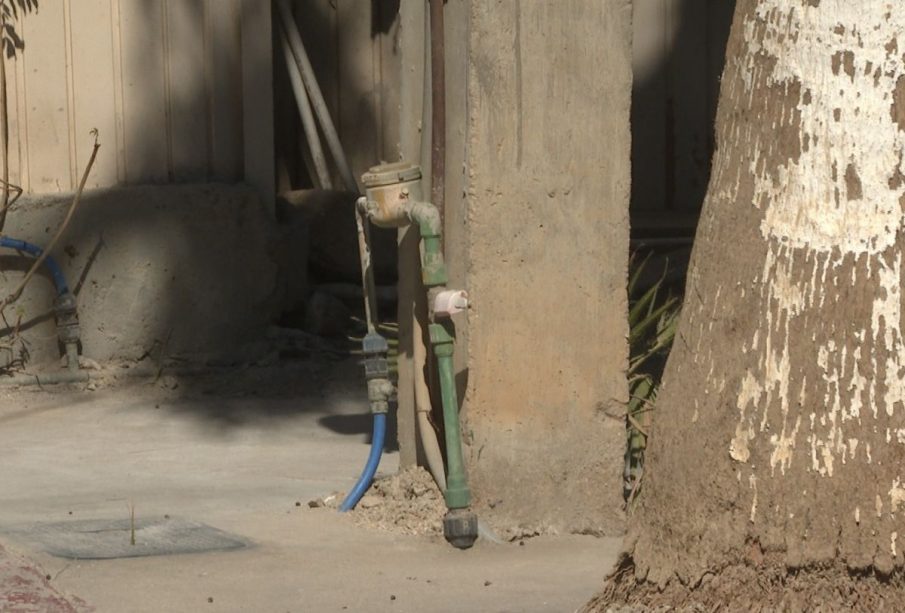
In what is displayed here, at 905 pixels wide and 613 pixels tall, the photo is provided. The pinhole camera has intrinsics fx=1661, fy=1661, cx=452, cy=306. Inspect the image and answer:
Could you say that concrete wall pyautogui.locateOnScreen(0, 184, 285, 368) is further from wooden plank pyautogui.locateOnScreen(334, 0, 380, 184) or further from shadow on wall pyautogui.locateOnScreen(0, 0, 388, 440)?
wooden plank pyautogui.locateOnScreen(334, 0, 380, 184)

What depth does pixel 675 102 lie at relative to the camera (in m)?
9.27

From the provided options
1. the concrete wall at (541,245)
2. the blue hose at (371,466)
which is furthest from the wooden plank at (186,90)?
the concrete wall at (541,245)

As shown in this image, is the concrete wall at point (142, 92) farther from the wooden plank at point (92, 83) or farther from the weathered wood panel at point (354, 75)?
the weathered wood panel at point (354, 75)

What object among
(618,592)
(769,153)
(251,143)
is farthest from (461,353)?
(251,143)

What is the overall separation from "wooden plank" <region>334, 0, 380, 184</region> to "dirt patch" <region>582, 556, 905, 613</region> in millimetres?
5479

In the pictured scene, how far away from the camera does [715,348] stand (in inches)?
134

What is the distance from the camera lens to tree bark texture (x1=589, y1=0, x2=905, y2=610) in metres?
3.23

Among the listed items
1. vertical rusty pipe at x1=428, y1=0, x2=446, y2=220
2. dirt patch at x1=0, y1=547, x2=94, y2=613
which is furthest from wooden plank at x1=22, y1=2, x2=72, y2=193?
dirt patch at x1=0, y1=547, x2=94, y2=613

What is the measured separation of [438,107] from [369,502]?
1293 mm

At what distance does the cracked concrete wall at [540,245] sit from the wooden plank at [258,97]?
3294mm

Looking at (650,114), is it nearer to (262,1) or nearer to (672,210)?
(672,210)

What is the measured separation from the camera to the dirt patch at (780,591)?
3.30m

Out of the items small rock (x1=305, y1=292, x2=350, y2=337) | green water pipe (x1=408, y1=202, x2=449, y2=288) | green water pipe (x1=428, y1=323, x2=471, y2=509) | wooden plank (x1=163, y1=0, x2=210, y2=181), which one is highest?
wooden plank (x1=163, y1=0, x2=210, y2=181)

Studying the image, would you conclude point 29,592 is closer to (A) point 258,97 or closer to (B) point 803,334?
(B) point 803,334
